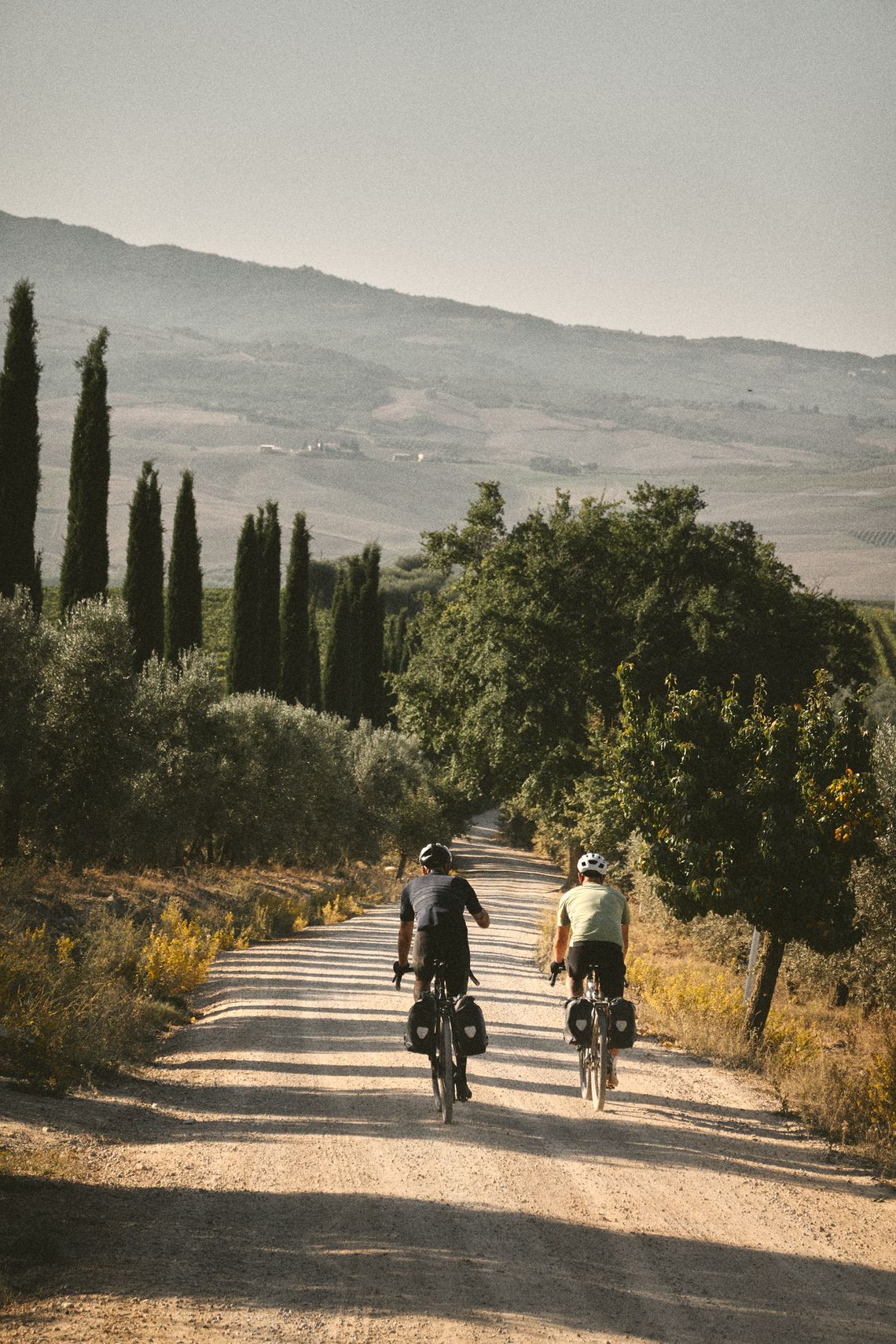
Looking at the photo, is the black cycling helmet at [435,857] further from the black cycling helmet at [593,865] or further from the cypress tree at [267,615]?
the cypress tree at [267,615]

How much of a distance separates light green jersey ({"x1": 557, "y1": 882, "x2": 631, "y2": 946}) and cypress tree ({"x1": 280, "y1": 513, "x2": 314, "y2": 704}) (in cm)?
4647

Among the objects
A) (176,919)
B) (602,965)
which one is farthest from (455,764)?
(602,965)

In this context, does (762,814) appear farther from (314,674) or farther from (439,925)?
(314,674)

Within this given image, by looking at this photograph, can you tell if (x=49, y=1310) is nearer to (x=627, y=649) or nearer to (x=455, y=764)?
(x=627, y=649)

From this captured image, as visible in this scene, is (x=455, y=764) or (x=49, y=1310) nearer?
(x=49, y=1310)

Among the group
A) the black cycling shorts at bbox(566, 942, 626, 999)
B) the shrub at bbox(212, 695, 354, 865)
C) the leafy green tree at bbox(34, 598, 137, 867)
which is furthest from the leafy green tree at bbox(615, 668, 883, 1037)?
the shrub at bbox(212, 695, 354, 865)

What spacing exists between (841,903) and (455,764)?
24.1m

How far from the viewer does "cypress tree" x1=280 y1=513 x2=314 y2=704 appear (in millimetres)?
58875

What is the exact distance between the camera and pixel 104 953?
16.3 m

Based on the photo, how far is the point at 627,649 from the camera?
3547 centimetres

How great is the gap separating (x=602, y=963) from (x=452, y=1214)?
12.3 feet

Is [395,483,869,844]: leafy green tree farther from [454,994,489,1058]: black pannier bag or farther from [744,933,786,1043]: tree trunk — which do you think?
[454,994,489,1058]: black pannier bag

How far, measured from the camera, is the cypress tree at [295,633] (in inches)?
2318

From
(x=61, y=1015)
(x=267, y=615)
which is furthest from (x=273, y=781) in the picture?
(x=61, y=1015)
